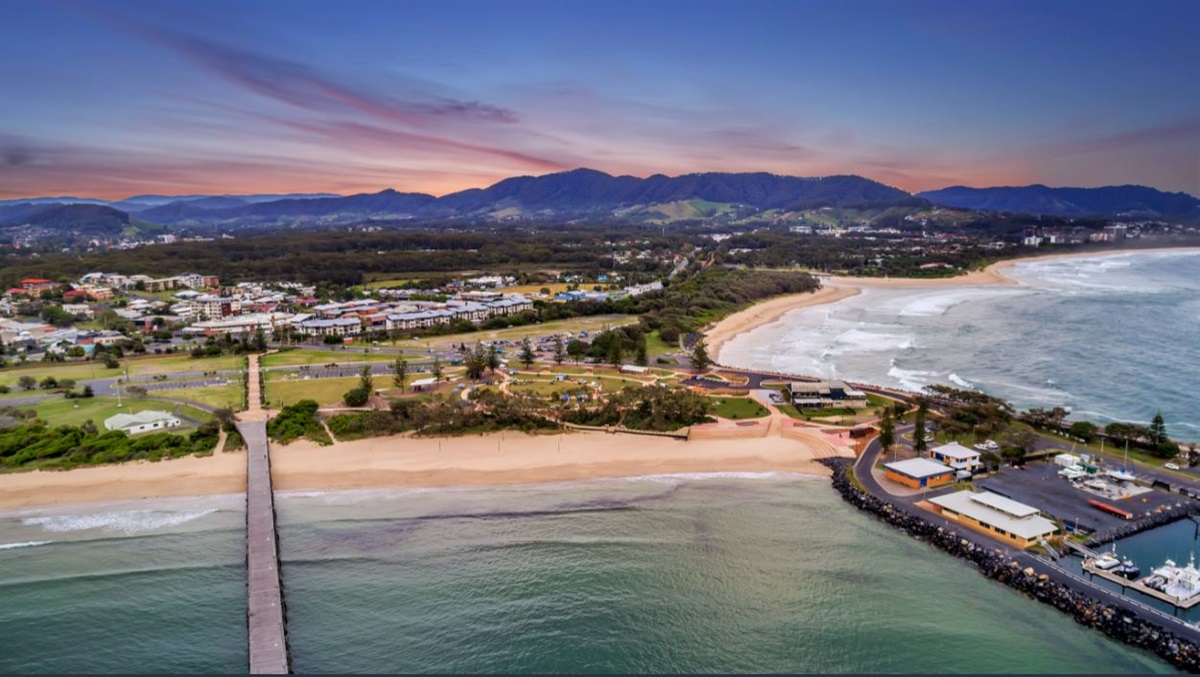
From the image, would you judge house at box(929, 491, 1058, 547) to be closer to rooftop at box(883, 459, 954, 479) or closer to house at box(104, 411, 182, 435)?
rooftop at box(883, 459, 954, 479)

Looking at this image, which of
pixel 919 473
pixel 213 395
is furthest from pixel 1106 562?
pixel 213 395

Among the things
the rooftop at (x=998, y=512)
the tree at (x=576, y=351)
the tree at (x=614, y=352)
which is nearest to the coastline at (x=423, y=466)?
the rooftop at (x=998, y=512)

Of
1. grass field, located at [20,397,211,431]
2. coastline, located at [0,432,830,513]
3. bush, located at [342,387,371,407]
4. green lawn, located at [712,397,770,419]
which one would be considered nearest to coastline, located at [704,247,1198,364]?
green lawn, located at [712,397,770,419]

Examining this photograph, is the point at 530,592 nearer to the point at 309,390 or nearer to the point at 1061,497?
the point at 1061,497

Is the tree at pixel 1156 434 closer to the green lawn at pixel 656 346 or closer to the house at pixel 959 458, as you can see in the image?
the house at pixel 959 458

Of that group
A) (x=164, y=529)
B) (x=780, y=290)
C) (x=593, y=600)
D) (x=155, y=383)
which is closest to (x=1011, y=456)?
(x=593, y=600)
